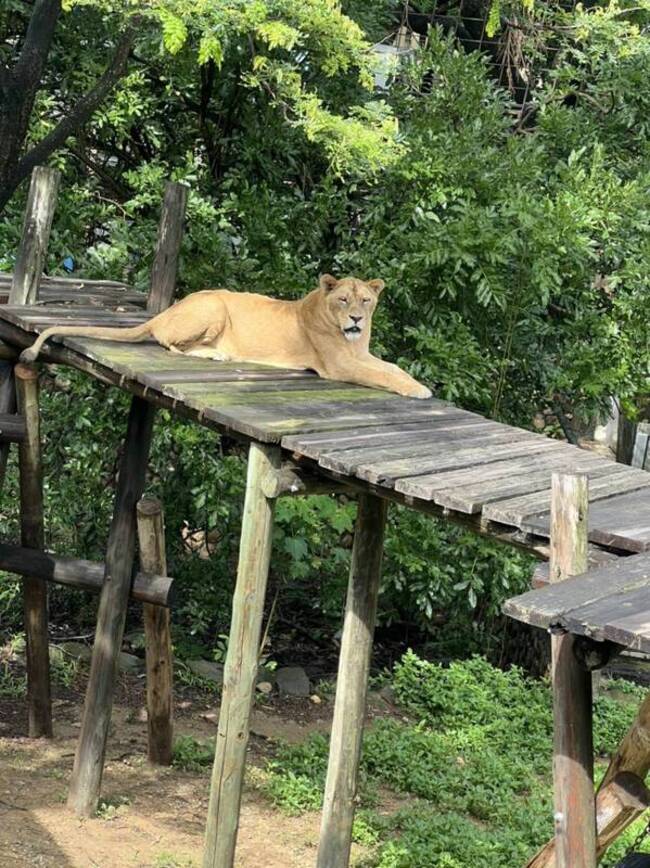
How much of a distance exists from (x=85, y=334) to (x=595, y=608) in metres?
3.44

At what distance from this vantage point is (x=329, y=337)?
265 inches

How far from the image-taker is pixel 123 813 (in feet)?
22.5

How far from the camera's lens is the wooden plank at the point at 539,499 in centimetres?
436

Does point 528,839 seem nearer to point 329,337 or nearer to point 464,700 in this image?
point 464,700

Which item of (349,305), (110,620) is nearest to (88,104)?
(349,305)

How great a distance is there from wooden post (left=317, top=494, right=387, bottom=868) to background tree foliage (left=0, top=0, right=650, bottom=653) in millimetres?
2426

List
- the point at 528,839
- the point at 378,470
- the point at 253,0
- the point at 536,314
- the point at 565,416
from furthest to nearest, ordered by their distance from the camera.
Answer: the point at 565,416
the point at 536,314
the point at 528,839
the point at 253,0
the point at 378,470

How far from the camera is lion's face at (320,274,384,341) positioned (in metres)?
6.76

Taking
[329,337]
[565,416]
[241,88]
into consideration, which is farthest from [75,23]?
[565,416]

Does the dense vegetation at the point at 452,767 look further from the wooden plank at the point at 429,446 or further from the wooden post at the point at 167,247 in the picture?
the wooden post at the point at 167,247

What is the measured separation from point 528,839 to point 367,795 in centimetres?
101

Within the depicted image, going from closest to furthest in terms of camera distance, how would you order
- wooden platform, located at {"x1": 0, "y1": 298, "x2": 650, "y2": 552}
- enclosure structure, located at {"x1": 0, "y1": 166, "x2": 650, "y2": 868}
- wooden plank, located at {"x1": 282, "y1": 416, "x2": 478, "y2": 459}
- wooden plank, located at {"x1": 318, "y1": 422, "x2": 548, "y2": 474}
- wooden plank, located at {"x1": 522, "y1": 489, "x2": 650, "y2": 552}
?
wooden plank, located at {"x1": 522, "y1": 489, "x2": 650, "y2": 552} < wooden platform, located at {"x1": 0, "y1": 298, "x2": 650, "y2": 552} < enclosure structure, located at {"x1": 0, "y1": 166, "x2": 650, "y2": 868} < wooden plank, located at {"x1": 318, "y1": 422, "x2": 548, "y2": 474} < wooden plank, located at {"x1": 282, "y1": 416, "x2": 478, "y2": 459}

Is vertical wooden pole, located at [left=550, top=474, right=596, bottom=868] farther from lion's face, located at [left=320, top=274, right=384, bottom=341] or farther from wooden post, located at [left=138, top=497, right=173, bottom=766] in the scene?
wooden post, located at [left=138, top=497, right=173, bottom=766]

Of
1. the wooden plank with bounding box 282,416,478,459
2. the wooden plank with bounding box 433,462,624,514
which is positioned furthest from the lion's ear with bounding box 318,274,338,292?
the wooden plank with bounding box 433,462,624,514
